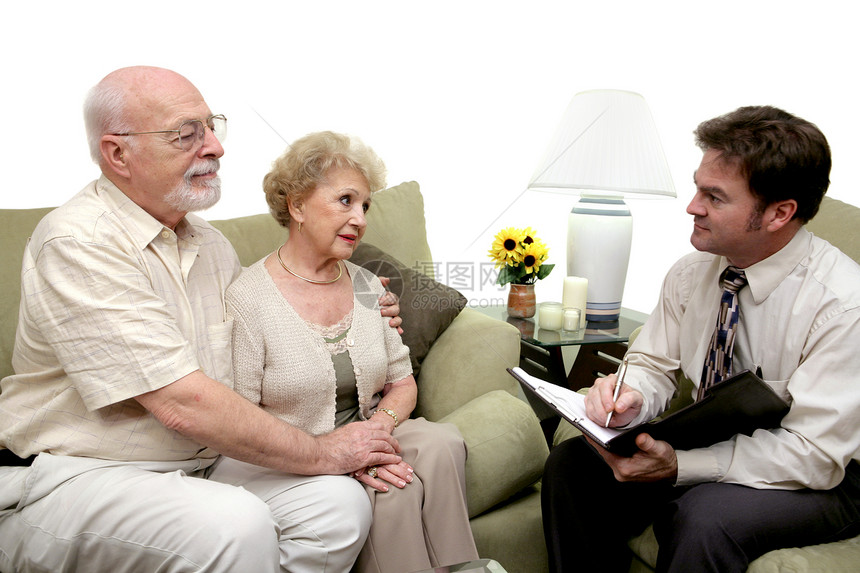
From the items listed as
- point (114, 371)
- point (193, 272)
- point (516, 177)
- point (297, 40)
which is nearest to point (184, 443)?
point (114, 371)

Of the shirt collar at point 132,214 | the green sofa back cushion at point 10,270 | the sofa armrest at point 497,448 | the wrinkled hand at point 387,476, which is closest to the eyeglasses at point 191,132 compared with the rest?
the shirt collar at point 132,214

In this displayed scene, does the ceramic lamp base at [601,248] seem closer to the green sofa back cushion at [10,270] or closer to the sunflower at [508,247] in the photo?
the sunflower at [508,247]

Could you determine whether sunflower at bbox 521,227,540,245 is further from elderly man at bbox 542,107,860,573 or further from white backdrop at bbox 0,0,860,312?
elderly man at bbox 542,107,860,573

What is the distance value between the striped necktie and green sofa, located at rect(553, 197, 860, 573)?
10.2 inches

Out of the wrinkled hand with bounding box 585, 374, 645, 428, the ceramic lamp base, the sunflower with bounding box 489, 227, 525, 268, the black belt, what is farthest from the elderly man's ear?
the ceramic lamp base

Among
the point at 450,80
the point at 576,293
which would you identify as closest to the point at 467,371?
the point at 576,293

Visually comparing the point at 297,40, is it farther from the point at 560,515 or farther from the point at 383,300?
the point at 560,515

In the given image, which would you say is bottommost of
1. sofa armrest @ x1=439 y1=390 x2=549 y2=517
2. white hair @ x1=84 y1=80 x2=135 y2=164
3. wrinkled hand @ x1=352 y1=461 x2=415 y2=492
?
sofa armrest @ x1=439 y1=390 x2=549 y2=517

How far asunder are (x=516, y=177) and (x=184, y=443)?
1.66 m

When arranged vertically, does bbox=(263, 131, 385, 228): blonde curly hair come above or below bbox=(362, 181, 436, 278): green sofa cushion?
above

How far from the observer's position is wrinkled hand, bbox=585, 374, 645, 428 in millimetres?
1406

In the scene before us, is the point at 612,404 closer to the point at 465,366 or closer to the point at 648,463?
the point at 648,463

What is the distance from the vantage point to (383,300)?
172 cm

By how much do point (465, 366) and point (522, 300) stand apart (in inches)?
23.0
